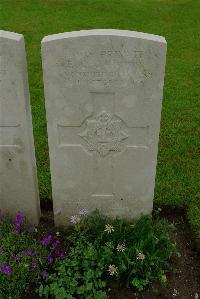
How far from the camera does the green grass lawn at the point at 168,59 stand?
15.3 ft

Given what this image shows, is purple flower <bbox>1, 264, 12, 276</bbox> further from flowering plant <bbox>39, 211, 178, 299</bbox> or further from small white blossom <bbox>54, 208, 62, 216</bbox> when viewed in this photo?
small white blossom <bbox>54, 208, 62, 216</bbox>

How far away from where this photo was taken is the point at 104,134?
3.45 metres

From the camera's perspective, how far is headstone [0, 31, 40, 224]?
10.2 ft

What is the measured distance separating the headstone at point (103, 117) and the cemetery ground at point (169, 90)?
1.88ft

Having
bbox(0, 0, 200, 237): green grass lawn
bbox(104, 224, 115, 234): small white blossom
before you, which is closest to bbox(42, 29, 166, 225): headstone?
bbox(104, 224, 115, 234): small white blossom

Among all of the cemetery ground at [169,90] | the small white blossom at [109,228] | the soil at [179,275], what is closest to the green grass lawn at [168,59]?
the cemetery ground at [169,90]

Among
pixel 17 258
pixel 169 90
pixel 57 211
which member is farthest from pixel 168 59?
pixel 17 258

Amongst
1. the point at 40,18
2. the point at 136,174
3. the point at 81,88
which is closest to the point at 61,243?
the point at 136,174

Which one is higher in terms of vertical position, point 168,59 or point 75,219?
point 168,59

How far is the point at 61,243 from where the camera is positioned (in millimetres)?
3867

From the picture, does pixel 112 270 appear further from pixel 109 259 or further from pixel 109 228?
pixel 109 228

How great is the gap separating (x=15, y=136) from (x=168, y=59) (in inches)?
187

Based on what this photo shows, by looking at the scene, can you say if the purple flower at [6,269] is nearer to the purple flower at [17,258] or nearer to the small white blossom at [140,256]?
the purple flower at [17,258]

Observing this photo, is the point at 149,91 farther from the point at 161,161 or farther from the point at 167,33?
the point at 167,33
